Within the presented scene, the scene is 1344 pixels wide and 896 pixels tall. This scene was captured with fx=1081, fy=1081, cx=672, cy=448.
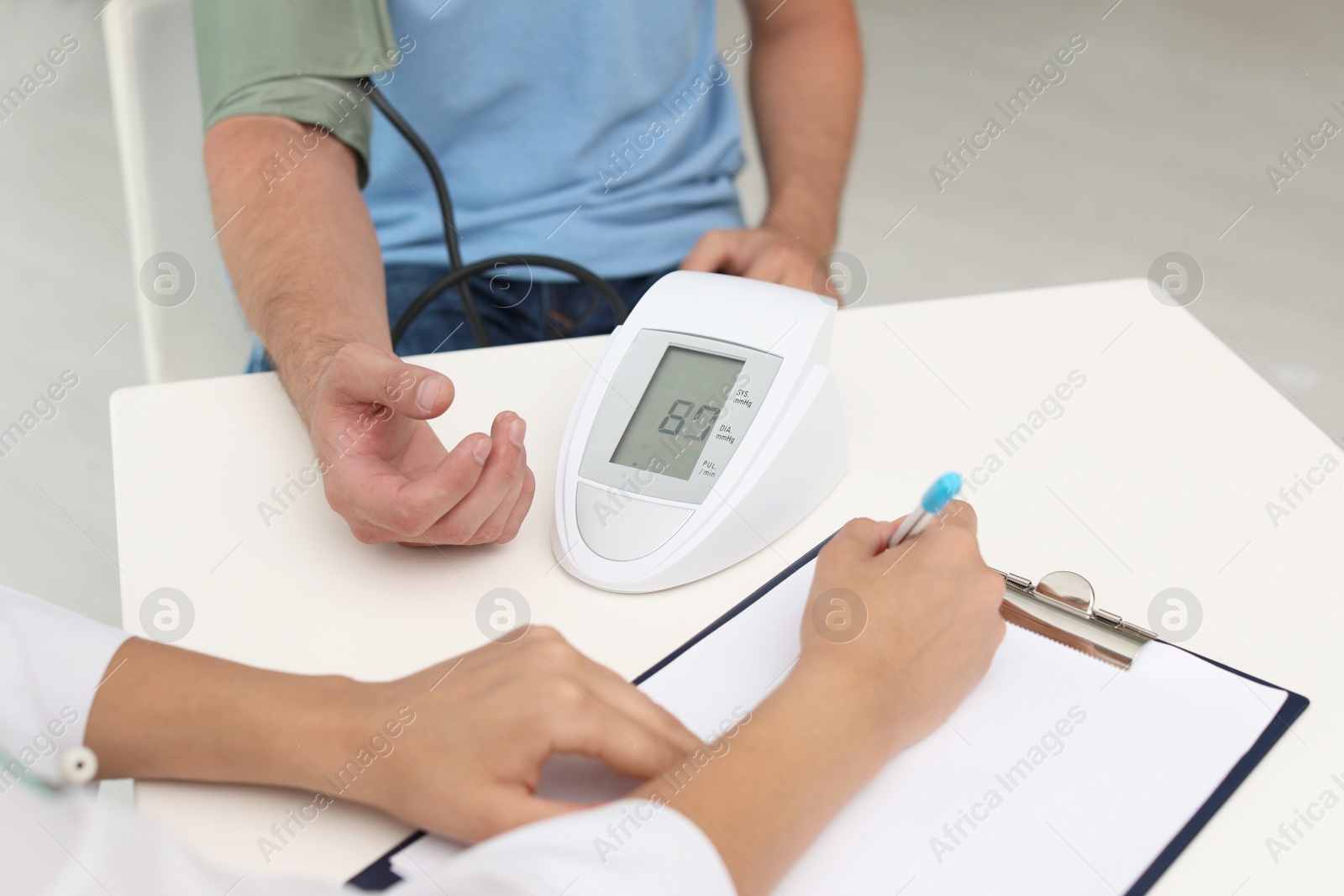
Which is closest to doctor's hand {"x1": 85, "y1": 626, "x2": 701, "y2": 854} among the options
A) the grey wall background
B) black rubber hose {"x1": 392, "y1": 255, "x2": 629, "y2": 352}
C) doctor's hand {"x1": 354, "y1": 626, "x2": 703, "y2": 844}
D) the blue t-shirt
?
doctor's hand {"x1": 354, "y1": 626, "x2": 703, "y2": 844}

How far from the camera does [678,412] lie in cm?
73

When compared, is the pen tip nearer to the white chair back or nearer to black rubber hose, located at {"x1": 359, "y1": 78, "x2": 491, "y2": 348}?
black rubber hose, located at {"x1": 359, "y1": 78, "x2": 491, "y2": 348}

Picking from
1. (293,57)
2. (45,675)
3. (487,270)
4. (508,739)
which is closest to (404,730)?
(508,739)

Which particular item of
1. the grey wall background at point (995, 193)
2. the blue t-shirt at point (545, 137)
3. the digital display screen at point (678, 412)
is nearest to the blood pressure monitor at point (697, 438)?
Answer: the digital display screen at point (678, 412)

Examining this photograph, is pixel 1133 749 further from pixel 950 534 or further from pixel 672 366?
pixel 672 366

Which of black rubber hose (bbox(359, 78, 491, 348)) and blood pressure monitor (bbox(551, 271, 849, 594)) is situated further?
black rubber hose (bbox(359, 78, 491, 348))

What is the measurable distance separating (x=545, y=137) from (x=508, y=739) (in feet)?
2.58

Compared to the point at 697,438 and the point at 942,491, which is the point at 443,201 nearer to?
the point at 697,438

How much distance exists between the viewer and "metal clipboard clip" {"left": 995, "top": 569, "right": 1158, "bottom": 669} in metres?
0.63

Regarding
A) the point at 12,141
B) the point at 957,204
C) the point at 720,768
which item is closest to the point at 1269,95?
the point at 957,204

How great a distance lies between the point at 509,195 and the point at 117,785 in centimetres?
75

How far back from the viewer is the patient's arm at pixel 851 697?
0.50 meters

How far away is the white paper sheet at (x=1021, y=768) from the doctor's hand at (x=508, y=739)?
3 cm

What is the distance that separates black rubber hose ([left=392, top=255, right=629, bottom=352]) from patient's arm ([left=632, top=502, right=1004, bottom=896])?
0.44 m
